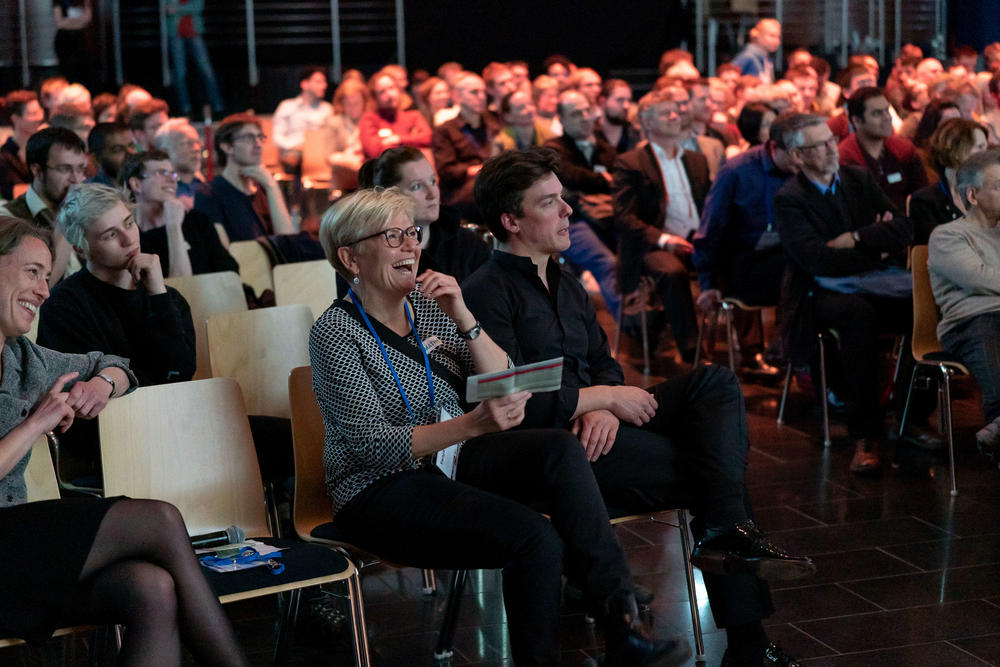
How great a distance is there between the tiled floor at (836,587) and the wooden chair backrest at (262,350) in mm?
609

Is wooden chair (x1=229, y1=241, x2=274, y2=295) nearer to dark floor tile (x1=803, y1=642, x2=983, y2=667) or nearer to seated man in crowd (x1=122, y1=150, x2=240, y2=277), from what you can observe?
seated man in crowd (x1=122, y1=150, x2=240, y2=277)

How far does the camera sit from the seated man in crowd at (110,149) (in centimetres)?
550

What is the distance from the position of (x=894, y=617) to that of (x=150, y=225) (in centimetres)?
306

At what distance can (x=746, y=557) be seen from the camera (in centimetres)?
276

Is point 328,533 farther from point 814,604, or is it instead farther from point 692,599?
point 814,604

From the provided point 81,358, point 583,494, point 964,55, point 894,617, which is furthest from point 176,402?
point 964,55

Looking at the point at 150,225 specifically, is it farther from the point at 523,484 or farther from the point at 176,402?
the point at 523,484

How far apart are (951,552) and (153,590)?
248 centimetres

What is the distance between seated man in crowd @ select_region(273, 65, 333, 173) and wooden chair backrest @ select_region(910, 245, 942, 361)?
6.78 metres

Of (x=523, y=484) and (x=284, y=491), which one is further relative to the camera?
(x=284, y=491)

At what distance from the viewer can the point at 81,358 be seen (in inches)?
111

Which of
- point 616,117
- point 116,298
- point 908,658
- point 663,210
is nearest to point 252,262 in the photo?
point 116,298

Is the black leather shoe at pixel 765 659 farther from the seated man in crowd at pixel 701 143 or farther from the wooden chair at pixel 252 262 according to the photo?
the seated man in crowd at pixel 701 143

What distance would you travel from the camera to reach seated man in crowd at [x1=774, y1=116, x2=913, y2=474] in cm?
485
